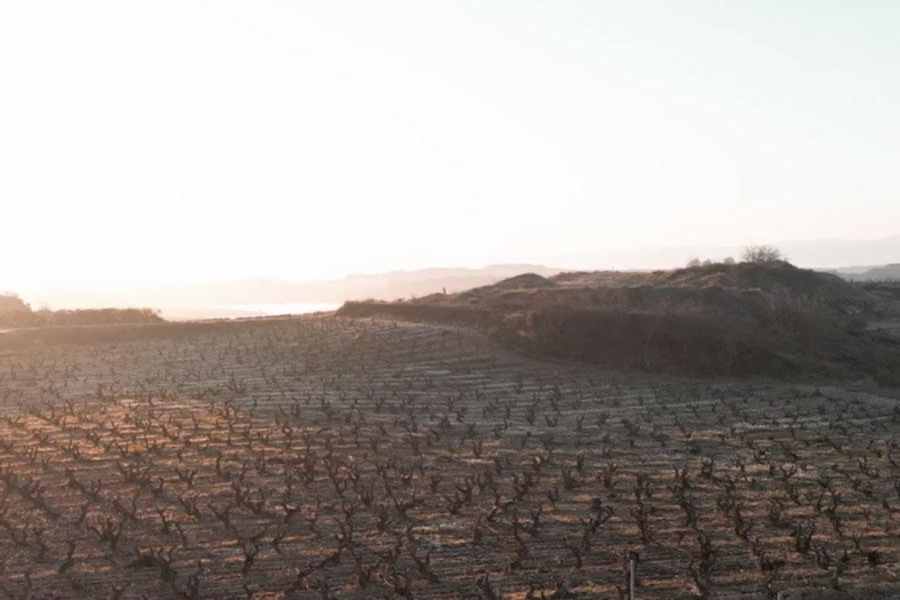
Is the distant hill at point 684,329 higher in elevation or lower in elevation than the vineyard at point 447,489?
higher

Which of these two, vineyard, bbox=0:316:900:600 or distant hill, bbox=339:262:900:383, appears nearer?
vineyard, bbox=0:316:900:600

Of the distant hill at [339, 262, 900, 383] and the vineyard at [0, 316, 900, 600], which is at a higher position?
the distant hill at [339, 262, 900, 383]

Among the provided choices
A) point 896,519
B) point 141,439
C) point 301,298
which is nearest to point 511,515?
point 896,519

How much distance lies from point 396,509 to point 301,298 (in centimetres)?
17499

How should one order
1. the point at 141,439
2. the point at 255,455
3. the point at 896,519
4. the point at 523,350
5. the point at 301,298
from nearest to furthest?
the point at 896,519 < the point at 255,455 < the point at 141,439 < the point at 523,350 < the point at 301,298

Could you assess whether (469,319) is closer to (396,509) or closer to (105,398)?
(105,398)

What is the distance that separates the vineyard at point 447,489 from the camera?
950 cm

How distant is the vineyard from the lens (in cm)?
950

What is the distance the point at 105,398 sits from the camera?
21219 millimetres

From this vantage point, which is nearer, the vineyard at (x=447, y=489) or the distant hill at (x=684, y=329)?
the vineyard at (x=447, y=489)

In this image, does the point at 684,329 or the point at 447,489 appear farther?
the point at 684,329

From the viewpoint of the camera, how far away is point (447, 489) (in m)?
12.8

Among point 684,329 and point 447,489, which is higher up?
point 684,329

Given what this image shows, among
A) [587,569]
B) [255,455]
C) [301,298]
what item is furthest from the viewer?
[301,298]
